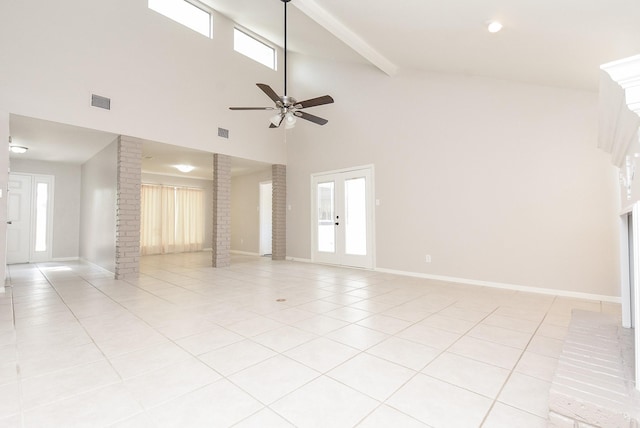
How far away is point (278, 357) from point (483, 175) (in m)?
3.89

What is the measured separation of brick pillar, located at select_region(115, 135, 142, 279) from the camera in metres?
4.62

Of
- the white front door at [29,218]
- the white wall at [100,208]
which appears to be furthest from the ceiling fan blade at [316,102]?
the white front door at [29,218]

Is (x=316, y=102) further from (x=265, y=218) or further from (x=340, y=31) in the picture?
(x=265, y=218)

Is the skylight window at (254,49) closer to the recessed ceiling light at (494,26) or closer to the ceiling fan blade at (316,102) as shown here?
the ceiling fan blade at (316,102)

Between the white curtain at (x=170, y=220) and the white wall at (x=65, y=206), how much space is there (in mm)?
1429

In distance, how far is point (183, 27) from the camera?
5254 millimetres

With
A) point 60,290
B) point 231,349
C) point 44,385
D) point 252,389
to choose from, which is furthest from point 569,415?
point 60,290

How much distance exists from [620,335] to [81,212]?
9.45 meters

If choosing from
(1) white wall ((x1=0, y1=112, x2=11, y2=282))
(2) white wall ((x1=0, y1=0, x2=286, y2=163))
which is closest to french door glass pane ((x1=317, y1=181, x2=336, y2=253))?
(2) white wall ((x1=0, y1=0, x2=286, y2=163))

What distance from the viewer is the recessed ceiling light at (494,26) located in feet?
9.33

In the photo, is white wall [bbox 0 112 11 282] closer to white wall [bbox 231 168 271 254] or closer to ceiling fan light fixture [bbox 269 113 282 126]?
ceiling fan light fixture [bbox 269 113 282 126]

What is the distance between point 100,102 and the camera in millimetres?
4297

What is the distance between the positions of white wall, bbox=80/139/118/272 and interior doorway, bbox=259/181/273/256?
3.64 metres

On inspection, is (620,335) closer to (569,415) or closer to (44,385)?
(569,415)
